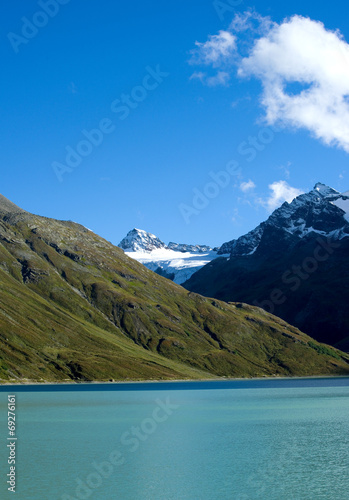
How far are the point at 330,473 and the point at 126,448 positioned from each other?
97.8ft

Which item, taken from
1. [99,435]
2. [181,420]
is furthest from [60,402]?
[99,435]

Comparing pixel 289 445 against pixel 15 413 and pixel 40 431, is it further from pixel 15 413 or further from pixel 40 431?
pixel 15 413

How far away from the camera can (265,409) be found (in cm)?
13388

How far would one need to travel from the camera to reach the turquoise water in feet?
175

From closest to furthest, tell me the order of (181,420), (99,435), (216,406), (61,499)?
(61,499) < (99,435) < (181,420) < (216,406)

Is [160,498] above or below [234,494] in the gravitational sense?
below

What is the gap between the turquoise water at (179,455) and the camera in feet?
175

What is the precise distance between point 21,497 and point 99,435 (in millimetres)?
39445

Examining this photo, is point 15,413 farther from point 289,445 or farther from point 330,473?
point 330,473

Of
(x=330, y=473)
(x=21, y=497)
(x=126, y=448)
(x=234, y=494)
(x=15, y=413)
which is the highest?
(x=330, y=473)

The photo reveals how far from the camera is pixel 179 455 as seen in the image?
7181 cm

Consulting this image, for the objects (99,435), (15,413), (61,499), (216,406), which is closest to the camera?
(61,499)

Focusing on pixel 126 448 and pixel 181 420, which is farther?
pixel 181 420

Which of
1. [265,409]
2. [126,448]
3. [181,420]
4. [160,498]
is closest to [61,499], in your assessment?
[160,498]
